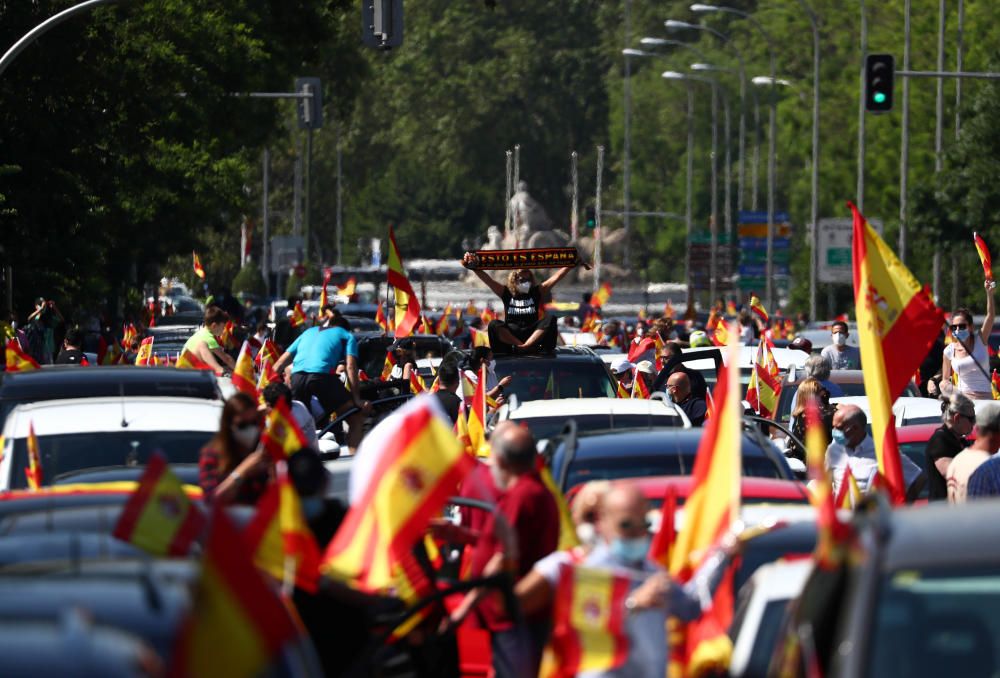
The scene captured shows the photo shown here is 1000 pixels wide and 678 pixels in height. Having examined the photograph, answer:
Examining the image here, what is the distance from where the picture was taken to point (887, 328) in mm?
11602

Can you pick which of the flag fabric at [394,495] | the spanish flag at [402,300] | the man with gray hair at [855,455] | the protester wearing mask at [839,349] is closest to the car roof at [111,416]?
the man with gray hair at [855,455]

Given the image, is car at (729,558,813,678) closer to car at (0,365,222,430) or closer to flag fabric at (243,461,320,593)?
flag fabric at (243,461,320,593)

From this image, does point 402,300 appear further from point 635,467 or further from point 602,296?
point 602,296

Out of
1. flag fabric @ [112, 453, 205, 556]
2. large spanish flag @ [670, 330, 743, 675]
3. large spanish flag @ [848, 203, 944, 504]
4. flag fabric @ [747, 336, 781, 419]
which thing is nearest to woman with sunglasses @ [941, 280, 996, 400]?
flag fabric @ [747, 336, 781, 419]

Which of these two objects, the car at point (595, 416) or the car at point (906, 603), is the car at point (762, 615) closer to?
the car at point (906, 603)

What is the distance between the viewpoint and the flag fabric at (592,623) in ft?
23.7

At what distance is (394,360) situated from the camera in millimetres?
23594

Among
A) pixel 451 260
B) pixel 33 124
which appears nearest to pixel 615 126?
pixel 451 260

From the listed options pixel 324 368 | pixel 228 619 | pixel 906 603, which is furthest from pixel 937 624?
pixel 324 368

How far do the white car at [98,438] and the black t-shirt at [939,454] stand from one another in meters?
3.82

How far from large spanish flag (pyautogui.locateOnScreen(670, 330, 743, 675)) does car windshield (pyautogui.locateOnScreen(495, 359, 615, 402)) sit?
10.1 meters

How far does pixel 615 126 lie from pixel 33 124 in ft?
328

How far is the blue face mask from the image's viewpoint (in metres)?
7.36

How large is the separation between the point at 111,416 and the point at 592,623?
5276 millimetres
